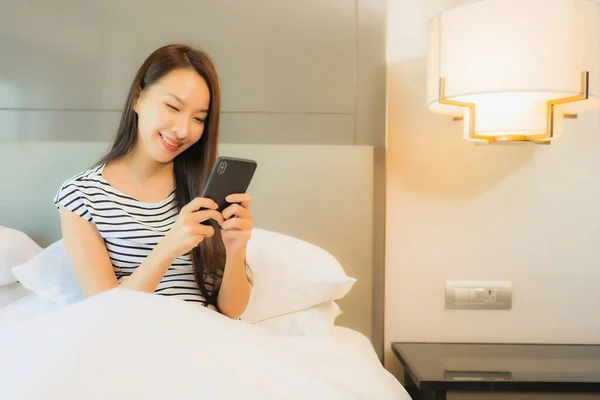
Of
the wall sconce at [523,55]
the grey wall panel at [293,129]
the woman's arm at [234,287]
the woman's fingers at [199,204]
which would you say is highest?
the wall sconce at [523,55]

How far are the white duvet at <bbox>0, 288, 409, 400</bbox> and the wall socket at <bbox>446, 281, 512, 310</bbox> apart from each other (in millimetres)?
863

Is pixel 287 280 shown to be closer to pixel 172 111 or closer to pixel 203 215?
pixel 203 215

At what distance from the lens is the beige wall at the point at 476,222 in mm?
1654

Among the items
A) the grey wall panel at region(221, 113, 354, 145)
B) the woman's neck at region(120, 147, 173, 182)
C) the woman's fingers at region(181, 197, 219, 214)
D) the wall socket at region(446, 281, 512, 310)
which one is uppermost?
the grey wall panel at region(221, 113, 354, 145)

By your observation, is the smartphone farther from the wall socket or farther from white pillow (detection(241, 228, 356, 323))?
the wall socket

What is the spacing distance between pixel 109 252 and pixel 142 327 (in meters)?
0.49

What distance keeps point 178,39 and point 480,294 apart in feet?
3.77

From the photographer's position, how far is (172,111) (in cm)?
124

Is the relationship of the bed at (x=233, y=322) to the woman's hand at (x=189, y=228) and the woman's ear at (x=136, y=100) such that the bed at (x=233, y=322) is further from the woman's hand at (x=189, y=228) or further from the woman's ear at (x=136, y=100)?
the woman's ear at (x=136, y=100)

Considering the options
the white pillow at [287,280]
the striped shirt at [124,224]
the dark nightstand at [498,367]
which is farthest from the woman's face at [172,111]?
the dark nightstand at [498,367]

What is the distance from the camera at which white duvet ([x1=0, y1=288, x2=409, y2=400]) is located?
71 cm

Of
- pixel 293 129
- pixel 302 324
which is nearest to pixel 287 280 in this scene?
pixel 302 324

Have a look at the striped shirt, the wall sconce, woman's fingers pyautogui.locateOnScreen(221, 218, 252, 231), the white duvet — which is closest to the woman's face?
the striped shirt

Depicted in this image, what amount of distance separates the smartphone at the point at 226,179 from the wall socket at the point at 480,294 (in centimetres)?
80
